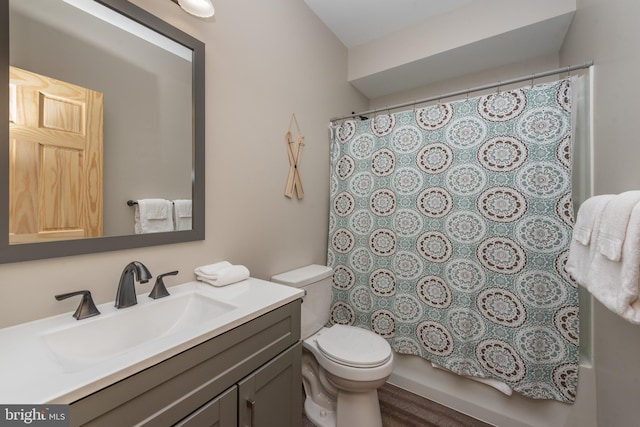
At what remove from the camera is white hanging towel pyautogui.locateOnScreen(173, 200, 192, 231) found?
3.95ft

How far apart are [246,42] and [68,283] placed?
1.39m

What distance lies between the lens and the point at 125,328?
36.7 inches

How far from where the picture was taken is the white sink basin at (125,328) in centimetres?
79

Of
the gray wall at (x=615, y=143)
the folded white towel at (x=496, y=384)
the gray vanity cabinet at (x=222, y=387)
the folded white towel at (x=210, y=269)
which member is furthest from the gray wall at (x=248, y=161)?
the gray wall at (x=615, y=143)

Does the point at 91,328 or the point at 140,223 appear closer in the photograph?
the point at 91,328

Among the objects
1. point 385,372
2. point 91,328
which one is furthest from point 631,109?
point 91,328

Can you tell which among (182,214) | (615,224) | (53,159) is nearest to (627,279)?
(615,224)

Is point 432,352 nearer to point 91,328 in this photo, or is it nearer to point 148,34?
point 91,328

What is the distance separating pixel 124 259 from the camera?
3.41 ft

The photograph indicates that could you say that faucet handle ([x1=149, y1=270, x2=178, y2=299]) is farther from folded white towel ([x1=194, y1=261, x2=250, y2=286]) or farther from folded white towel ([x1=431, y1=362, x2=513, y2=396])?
folded white towel ([x1=431, y1=362, x2=513, y2=396])

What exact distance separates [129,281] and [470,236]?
5.66ft

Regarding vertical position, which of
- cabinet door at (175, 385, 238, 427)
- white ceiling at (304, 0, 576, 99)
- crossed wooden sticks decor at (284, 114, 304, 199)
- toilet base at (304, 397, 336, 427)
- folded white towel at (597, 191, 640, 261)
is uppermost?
white ceiling at (304, 0, 576, 99)

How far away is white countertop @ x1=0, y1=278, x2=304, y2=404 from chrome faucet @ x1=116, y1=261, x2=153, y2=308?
3 cm

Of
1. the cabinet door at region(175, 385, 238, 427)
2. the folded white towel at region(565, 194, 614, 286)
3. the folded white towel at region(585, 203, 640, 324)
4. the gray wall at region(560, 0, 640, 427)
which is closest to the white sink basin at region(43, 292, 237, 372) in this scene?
the cabinet door at region(175, 385, 238, 427)
